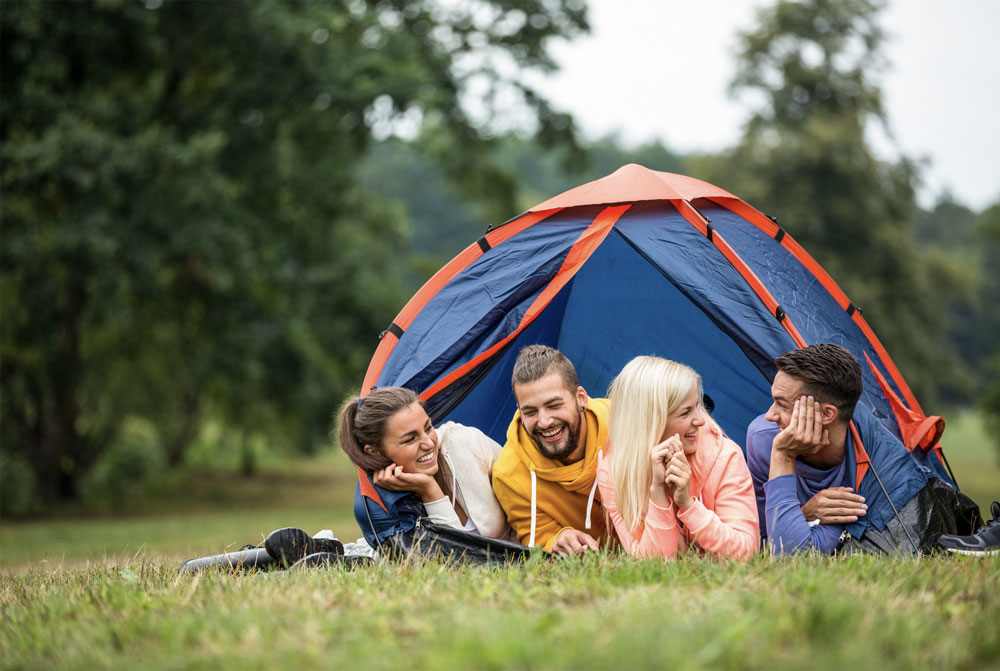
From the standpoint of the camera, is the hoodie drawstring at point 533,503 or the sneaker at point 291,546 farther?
the hoodie drawstring at point 533,503

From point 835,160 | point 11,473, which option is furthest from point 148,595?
point 835,160

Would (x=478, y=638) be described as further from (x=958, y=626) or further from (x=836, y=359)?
(x=836, y=359)

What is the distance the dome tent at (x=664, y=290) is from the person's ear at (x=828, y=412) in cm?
54

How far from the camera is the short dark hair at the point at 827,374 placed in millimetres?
4262

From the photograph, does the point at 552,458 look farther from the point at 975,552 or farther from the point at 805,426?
the point at 975,552

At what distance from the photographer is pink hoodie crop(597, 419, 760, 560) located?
416cm

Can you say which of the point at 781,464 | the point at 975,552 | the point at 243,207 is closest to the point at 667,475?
the point at 781,464

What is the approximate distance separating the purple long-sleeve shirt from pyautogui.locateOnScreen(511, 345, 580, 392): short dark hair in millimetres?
997

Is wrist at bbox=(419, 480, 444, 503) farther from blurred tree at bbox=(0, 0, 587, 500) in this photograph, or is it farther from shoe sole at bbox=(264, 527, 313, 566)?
blurred tree at bbox=(0, 0, 587, 500)

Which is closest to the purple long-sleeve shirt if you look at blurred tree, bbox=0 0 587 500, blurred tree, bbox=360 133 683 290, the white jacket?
the white jacket

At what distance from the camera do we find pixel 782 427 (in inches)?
174

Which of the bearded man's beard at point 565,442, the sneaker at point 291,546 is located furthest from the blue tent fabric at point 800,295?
the sneaker at point 291,546

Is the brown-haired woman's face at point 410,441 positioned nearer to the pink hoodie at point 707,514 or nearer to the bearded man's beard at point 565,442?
the bearded man's beard at point 565,442

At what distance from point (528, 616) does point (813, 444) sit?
72.9 inches
